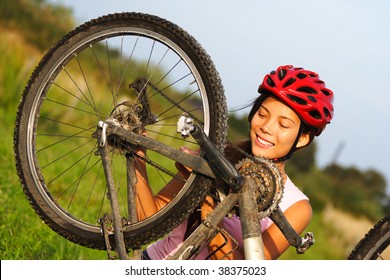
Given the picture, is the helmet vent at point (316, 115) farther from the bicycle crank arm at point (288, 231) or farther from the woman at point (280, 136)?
the bicycle crank arm at point (288, 231)

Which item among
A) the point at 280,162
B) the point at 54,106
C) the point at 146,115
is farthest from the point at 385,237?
the point at 54,106

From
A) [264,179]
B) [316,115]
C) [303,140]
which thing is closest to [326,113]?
[316,115]

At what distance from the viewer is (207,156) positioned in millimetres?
4078

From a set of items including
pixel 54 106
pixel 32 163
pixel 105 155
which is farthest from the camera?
pixel 54 106

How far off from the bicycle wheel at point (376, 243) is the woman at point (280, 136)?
0.34m

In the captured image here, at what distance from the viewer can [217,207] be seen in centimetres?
411

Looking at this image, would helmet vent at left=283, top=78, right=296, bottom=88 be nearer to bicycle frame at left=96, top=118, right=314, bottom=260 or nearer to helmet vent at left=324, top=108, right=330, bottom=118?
helmet vent at left=324, top=108, right=330, bottom=118

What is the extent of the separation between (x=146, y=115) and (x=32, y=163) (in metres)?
0.82

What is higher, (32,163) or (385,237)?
(32,163)

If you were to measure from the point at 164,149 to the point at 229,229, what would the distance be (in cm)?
66

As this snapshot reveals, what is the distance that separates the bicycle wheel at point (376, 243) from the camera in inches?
177

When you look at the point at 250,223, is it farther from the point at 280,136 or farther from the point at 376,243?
the point at 376,243
